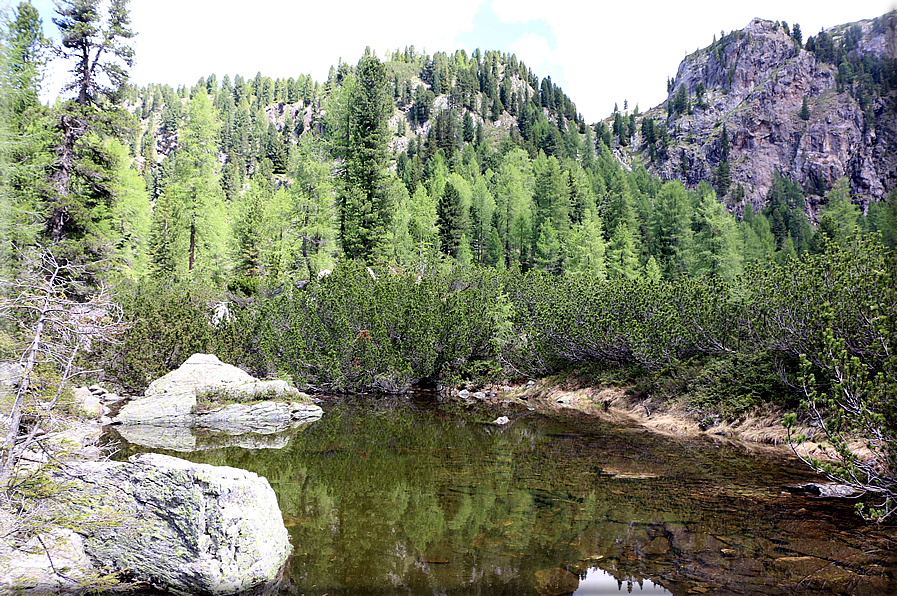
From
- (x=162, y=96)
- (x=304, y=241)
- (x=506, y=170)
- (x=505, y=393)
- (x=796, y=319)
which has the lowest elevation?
(x=505, y=393)

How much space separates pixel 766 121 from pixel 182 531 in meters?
164

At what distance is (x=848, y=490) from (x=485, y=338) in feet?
47.5

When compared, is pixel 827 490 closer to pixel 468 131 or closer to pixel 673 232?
pixel 673 232

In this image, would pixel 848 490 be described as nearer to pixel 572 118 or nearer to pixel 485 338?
pixel 485 338

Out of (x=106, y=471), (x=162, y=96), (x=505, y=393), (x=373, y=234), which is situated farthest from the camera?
(x=162, y=96)

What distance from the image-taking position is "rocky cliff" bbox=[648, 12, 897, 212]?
11638cm

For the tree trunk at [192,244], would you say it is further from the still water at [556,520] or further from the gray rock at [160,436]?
the still water at [556,520]

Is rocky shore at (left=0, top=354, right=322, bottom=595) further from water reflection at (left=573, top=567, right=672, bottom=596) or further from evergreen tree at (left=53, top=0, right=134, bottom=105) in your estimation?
evergreen tree at (left=53, top=0, right=134, bottom=105)

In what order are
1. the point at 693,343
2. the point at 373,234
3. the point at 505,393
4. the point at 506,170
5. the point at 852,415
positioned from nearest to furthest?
the point at 852,415 < the point at 693,343 < the point at 505,393 < the point at 373,234 < the point at 506,170

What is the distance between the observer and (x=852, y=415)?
22.8 ft

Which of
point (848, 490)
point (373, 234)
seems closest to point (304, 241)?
point (373, 234)

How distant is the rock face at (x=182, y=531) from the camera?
5352 millimetres

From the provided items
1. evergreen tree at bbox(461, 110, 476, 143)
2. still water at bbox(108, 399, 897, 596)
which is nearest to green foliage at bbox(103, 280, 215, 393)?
still water at bbox(108, 399, 897, 596)

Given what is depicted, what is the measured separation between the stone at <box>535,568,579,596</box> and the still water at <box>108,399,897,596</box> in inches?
0.8
